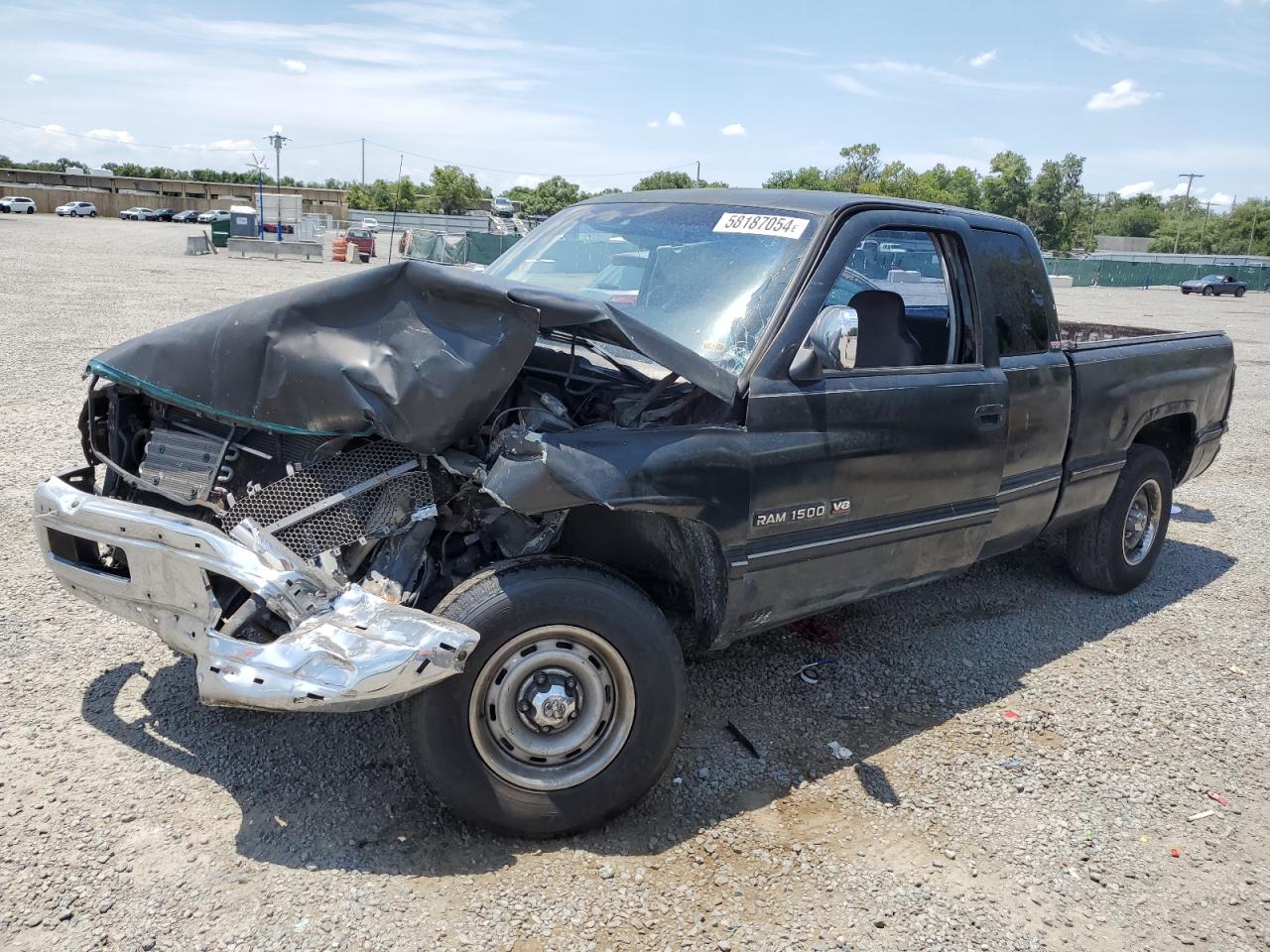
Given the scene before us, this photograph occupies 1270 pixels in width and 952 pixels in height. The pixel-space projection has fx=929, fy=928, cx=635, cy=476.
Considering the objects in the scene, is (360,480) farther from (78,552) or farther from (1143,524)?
(1143,524)

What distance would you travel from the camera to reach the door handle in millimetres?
3939

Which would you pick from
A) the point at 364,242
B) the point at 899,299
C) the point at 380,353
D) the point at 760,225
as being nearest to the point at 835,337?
the point at 760,225

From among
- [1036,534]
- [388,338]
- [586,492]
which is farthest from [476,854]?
[1036,534]

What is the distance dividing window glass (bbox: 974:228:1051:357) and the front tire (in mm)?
2267

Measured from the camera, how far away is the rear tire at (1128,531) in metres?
5.28

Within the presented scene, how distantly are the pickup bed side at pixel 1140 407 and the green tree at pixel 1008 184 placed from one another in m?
71.4

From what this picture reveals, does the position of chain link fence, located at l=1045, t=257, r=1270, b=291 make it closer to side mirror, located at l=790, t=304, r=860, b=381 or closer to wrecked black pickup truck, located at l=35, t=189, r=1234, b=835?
wrecked black pickup truck, located at l=35, t=189, r=1234, b=835

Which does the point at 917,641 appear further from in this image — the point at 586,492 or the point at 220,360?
the point at 220,360

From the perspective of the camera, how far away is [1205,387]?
5.64 m

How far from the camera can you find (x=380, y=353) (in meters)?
2.89

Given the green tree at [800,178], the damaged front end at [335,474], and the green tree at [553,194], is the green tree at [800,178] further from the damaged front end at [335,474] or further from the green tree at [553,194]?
the damaged front end at [335,474]

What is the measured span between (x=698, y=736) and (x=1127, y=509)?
3.17 metres

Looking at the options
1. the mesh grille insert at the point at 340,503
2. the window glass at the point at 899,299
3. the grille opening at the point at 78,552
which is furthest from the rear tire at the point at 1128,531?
the grille opening at the point at 78,552

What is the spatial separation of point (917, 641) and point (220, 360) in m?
3.47
